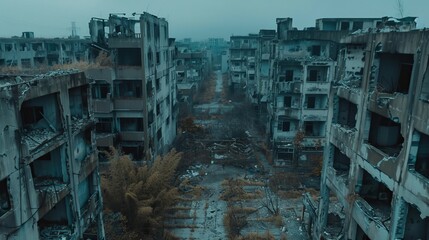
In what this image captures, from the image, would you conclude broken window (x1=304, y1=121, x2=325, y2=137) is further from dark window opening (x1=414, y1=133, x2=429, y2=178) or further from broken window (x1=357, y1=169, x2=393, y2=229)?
dark window opening (x1=414, y1=133, x2=429, y2=178)

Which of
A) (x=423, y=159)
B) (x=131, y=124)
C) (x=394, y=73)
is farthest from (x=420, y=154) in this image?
(x=131, y=124)

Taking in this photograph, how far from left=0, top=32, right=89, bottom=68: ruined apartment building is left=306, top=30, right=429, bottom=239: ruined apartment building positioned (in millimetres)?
34623

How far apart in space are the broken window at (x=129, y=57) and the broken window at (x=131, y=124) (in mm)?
4434

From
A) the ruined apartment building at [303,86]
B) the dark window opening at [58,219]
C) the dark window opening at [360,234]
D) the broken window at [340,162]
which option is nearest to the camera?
the dark window opening at [58,219]

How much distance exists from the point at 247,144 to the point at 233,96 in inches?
1023

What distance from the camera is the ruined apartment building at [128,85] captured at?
24.1 m

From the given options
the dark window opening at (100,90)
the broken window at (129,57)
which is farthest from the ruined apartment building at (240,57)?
the dark window opening at (100,90)

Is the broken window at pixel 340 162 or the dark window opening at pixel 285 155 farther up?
the broken window at pixel 340 162

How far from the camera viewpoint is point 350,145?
46.4 feet

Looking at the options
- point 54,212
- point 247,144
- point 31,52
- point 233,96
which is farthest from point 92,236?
point 233,96

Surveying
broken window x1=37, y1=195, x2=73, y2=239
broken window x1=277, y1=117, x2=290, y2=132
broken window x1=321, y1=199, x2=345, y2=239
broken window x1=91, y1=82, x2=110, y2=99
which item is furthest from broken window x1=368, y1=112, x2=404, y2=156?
broken window x1=91, y1=82, x2=110, y2=99

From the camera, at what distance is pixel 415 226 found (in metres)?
11.2

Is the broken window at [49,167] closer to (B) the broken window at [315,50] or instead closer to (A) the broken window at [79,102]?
(A) the broken window at [79,102]

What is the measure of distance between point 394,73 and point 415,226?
5.60 metres
